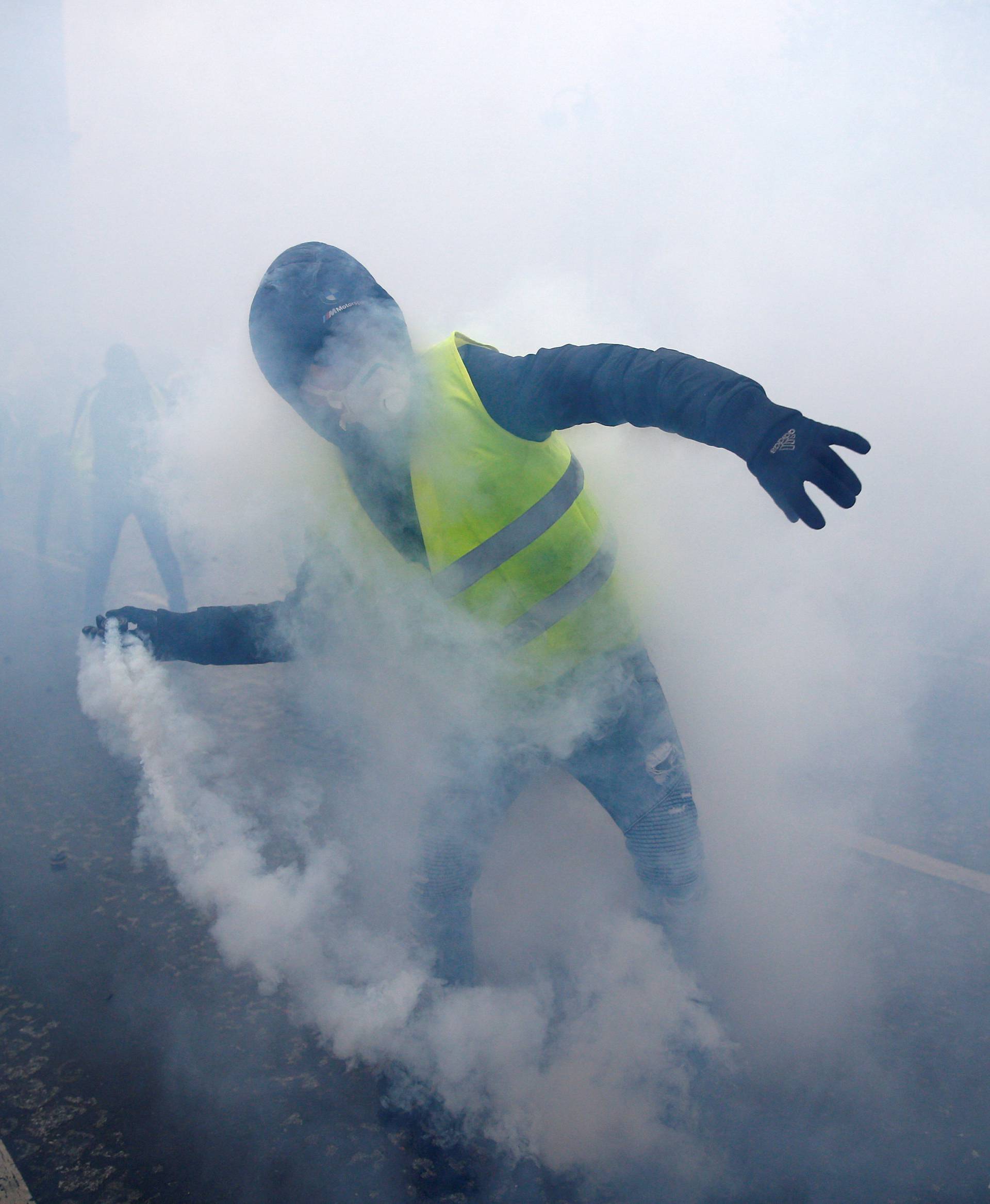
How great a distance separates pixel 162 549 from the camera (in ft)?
15.5

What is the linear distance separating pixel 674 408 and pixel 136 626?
1343 millimetres

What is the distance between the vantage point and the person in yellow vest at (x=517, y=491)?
136 cm

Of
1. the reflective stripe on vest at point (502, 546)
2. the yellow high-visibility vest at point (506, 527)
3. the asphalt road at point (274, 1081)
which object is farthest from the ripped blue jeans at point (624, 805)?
the asphalt road at point (274, 1081)

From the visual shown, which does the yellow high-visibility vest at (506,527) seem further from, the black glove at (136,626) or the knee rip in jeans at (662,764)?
the black glove at (136,626)

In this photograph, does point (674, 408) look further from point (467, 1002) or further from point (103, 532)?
point (103, 532)

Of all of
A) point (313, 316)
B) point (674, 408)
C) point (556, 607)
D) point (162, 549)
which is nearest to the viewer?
point (674, 408)

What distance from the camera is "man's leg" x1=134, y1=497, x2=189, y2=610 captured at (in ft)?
14.9

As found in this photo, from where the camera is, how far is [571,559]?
1.61m

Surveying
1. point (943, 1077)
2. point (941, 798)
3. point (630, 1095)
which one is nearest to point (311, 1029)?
point (630, 1095)

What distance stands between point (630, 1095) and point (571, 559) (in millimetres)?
1204

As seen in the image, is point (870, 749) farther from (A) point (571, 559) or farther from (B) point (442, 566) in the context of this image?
(B) point (442, 566)

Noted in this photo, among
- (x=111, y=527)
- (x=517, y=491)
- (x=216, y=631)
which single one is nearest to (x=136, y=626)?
(x=216, y=631)

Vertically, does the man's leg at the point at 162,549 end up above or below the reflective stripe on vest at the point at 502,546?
above

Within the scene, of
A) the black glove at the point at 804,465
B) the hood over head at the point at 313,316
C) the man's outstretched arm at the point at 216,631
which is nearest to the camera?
the black glove at the point at 804,465
